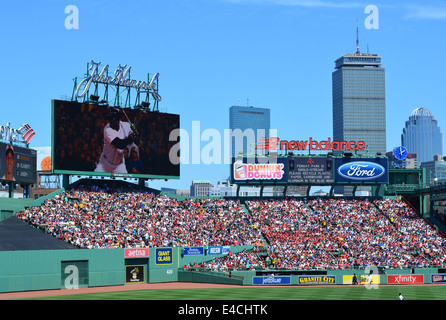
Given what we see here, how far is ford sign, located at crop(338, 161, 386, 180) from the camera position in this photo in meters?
81.8

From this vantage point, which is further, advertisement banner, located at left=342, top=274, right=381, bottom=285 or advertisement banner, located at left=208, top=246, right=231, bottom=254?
advertisement banner, located at left=208, top=246, right=231, bottom=254

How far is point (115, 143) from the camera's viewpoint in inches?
2734

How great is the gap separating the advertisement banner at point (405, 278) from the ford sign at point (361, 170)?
22212mm

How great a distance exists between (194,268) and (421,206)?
3745 cm

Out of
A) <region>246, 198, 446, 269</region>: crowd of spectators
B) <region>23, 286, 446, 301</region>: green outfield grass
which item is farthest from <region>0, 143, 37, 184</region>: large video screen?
<region>246, 198, 446, 269</region>: crowd of spectators

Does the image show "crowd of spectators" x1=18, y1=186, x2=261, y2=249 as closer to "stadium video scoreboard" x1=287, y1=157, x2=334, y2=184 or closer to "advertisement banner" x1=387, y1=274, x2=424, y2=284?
"stadium video scoreboard" x1=287, y1=157, x2=334, y2=184

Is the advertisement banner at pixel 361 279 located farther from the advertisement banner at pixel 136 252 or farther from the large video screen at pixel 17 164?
the large video screen at pixel 17 164

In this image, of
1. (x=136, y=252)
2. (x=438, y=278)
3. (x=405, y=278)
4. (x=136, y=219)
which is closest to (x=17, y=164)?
(x=136, y=219)

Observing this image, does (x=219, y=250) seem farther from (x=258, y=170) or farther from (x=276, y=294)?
(x=258, y=170)

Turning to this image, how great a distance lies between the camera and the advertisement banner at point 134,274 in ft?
194

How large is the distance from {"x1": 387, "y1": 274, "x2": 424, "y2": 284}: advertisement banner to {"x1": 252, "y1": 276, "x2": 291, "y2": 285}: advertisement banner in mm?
10328
